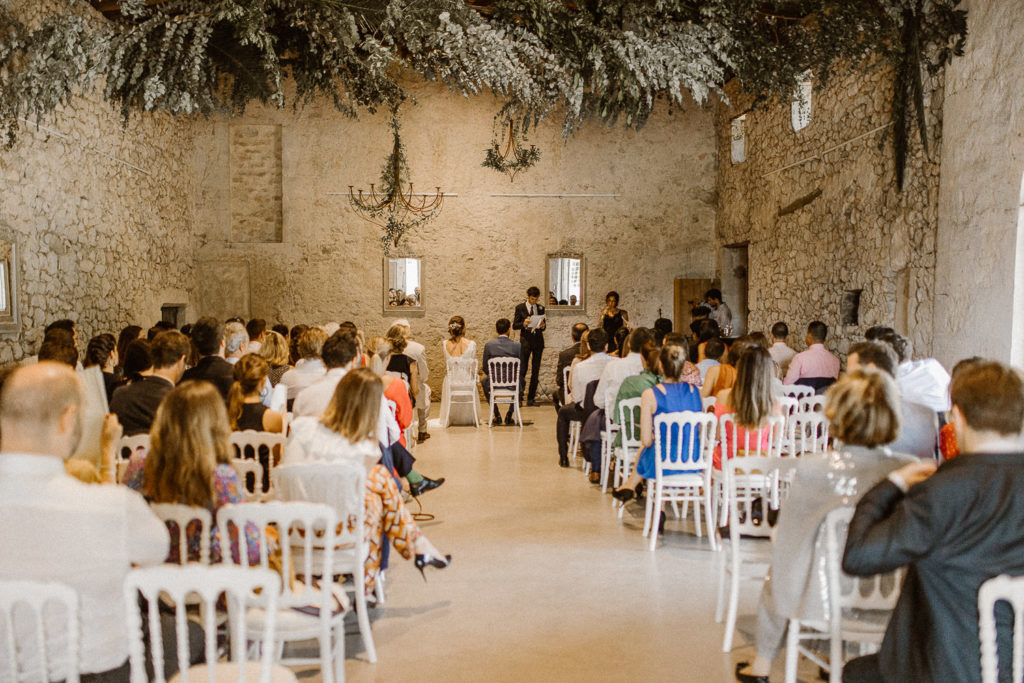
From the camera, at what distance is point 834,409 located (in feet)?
8.59

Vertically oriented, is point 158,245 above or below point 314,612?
above

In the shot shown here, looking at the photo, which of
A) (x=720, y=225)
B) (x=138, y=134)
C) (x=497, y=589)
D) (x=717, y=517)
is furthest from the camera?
(x=720, y=225)

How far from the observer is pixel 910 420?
371 centimetres

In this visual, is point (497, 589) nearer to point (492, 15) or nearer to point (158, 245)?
point (492, 15)

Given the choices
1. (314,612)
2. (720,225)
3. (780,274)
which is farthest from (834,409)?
(720,225)

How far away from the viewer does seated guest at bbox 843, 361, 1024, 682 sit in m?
1.84

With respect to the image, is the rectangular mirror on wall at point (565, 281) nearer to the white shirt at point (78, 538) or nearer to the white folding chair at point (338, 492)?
the white folding chair at point (338, 492)

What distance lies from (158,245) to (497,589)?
27.4 feet

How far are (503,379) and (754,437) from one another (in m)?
5.29

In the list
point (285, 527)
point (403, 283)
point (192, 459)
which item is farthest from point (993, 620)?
point (403, 283)

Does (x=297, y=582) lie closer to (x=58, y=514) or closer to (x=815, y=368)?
(x=58, y=514)

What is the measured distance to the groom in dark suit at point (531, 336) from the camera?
39.0ft

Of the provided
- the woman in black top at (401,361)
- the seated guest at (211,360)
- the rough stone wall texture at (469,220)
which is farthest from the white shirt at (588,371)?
the rough stone wall texture at (469,220)

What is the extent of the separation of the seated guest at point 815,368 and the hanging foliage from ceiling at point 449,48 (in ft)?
8.35
